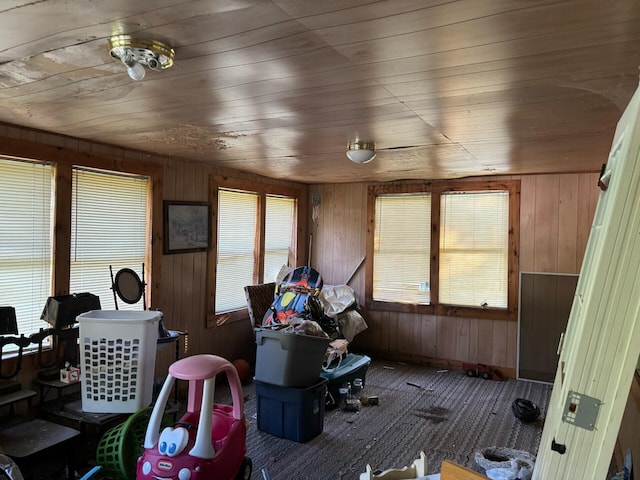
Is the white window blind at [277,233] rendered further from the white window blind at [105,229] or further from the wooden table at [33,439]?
the wooden table at [33,439]

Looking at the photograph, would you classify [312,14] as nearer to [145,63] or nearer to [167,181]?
[145,63]

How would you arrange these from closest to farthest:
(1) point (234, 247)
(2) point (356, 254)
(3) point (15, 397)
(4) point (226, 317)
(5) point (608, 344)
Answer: (5) point (608, 344), (3) point (15, 397), (4) point (226, 317), (1) point (234, 247), (2) point (356, 254)

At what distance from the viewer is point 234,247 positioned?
17.3ft

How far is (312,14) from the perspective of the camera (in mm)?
→ 1399

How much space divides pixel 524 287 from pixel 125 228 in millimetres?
4091

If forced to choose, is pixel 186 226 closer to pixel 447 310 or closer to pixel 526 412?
pixel 447 310

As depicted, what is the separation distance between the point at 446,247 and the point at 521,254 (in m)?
0.82

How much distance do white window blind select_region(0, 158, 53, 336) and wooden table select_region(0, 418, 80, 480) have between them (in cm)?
66

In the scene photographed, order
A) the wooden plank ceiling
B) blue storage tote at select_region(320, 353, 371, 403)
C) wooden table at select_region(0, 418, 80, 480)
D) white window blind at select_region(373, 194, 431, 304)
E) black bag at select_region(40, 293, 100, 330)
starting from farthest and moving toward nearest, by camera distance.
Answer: white window blind at select_region(373, 194, 431, 304) < blue storage tote at select_region(320, 353, 371, 403) < black bag at select_region(40, 293, 100, 330) < wooden table at select_region(0, 418, 80, 480) < the wooden plank ceiling

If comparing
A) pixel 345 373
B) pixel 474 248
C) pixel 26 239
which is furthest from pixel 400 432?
pixel 26 239

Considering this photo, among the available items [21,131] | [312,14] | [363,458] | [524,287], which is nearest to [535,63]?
[312,14]

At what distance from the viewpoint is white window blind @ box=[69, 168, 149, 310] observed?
141 inches

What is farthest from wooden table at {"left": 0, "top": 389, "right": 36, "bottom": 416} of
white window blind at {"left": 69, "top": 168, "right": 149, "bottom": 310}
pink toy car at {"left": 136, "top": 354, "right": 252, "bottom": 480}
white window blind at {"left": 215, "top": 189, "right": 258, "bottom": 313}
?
white window blind at {"left": 215, "top": 189, "right": 258, "bottom": 313}

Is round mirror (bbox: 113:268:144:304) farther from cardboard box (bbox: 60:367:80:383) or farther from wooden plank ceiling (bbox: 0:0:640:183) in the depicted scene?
wooden plank ceiling (bbox: 0:0:640:183)
